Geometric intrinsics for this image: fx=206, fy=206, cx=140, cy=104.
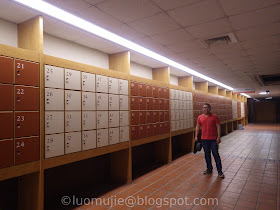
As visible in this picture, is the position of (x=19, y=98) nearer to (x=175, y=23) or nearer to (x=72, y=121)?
(x=72, y=121)

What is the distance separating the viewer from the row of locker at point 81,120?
8.07 feet

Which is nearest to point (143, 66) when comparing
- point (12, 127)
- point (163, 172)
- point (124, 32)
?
point (124, 32)

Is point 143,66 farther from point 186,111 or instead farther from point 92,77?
point 92,77

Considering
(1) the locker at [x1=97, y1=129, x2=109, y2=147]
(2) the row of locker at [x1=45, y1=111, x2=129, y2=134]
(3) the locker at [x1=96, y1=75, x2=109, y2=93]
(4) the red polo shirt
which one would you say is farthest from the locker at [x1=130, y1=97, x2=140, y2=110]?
(4) the red polo shirt

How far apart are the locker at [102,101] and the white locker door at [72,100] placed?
1.17ft

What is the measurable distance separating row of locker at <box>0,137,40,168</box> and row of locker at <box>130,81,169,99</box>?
201cm

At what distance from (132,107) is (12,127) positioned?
2129 mm

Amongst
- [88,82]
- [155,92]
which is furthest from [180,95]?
[88,82]

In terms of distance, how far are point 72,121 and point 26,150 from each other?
0.67 metres

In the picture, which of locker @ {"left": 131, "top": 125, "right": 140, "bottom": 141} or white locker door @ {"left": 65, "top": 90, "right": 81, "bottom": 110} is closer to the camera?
white locker door @ {"left": 65, "top": 90, "right": 81, "bottom": 110}

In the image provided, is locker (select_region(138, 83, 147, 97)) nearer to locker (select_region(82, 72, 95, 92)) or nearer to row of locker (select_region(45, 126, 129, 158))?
row of locker (select_region(45, 126, 129, 158))

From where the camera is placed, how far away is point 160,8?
2494 millimetres

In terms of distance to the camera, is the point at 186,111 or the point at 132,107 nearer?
the point at 132,107

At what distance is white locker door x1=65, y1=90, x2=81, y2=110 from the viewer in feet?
8.75
